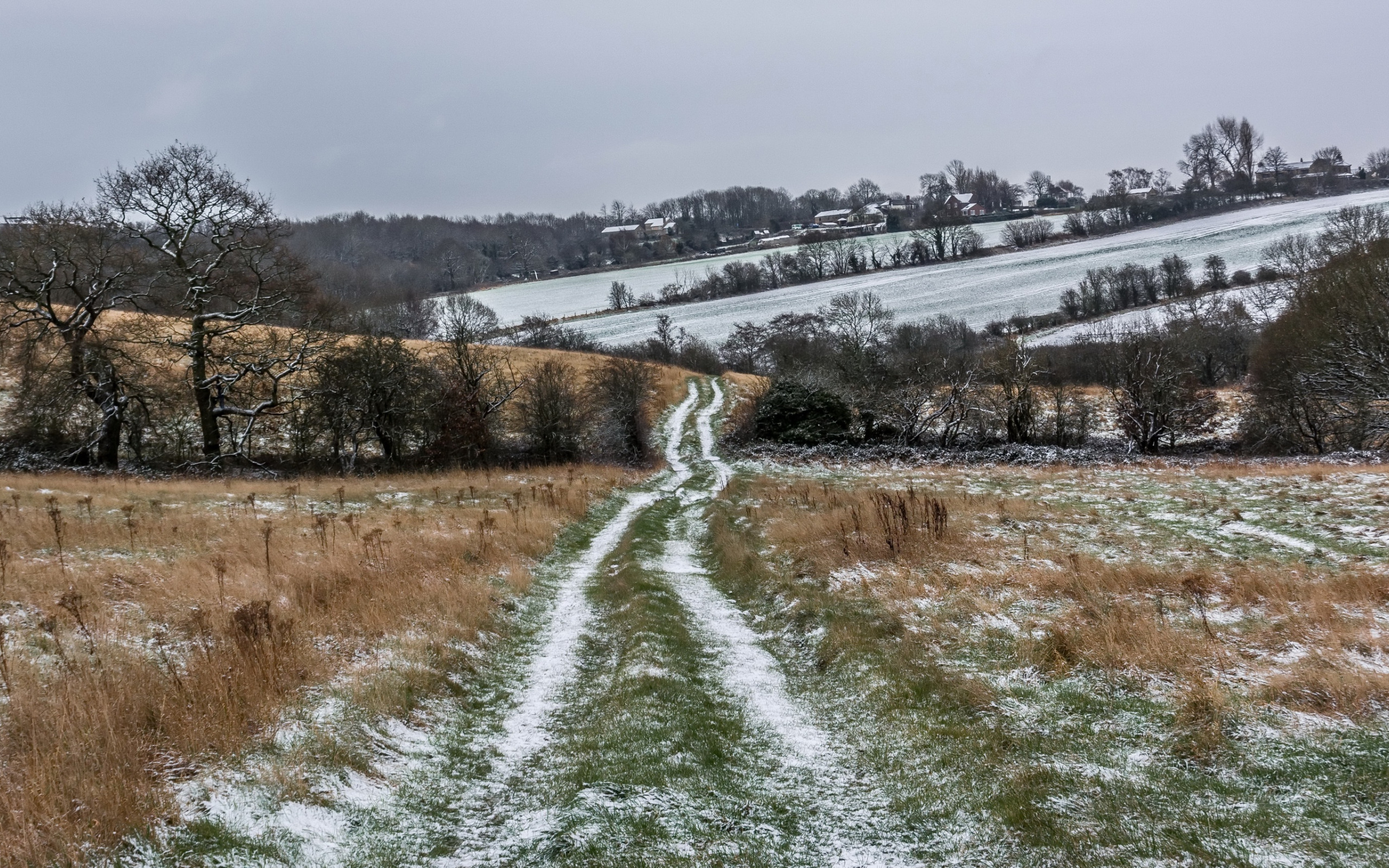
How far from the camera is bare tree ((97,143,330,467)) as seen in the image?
25969 mm

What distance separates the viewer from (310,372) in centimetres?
3347

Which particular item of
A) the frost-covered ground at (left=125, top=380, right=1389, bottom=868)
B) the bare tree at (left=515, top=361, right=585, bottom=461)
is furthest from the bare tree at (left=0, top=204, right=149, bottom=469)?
the frost-covered ground at (left=125, top=380, right=1389, bottom=868)

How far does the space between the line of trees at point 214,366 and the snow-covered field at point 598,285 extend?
61.1m

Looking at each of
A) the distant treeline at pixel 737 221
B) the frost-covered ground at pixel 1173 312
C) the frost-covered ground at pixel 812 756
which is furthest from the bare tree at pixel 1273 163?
the frost-covered ground at pixel 812 756

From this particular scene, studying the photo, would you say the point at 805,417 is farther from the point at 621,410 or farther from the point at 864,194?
the point at 864,194

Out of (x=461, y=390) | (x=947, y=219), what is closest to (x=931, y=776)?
(x=461, y=390)

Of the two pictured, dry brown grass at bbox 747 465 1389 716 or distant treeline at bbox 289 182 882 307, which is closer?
dry brown grass at bbox 747 465 1389 716

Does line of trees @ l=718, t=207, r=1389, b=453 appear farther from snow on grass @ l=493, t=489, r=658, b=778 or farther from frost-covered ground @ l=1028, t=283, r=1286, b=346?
snow on grass @ l=493, t=489, r=658, b=778

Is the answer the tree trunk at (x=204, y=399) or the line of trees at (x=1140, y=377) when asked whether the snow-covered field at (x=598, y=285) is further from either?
the tree trunk at (x=204, y=399)

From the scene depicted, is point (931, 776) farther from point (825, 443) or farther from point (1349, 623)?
point (825, 443)

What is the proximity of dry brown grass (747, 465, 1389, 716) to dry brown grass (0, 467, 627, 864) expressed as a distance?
6619mm

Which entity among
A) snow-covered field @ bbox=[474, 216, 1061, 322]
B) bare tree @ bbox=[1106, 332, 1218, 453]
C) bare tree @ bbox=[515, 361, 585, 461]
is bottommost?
bare tree @ bbox=[1106, 332, 1218, 453]

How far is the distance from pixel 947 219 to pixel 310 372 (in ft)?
379

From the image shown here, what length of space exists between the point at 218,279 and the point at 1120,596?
107 ft
